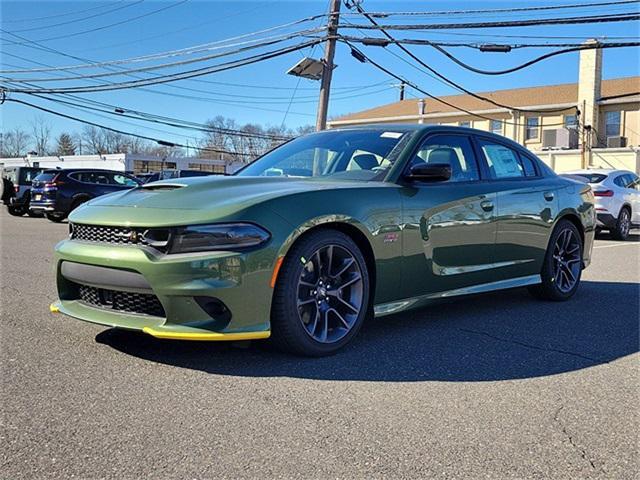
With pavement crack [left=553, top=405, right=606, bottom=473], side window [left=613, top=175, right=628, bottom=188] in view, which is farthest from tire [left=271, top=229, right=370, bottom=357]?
side window [left=613, top=175, right=628, bottom=188]

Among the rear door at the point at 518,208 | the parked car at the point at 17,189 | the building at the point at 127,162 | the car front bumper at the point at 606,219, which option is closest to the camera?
the rear door at the point at 518,208

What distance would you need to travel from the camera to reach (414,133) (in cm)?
466

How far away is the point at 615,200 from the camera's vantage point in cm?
1331

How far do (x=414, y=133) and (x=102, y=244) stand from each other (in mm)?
2462

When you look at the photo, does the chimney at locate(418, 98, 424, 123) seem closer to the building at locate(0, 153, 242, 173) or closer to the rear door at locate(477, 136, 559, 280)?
the building at locate(0, 153, 242, 173)

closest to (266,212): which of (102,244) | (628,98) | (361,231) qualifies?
(361,231)

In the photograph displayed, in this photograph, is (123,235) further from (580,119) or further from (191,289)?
(580,119)

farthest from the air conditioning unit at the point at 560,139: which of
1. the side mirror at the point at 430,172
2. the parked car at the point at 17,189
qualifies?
the side mirror at the point at 430,172

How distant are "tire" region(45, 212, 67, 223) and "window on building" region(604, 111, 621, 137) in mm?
27567

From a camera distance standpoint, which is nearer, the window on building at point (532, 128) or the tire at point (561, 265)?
the tire at point (561, 265)

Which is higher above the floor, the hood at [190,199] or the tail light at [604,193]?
the tail light at [604,193]

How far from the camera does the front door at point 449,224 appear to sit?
4293mm

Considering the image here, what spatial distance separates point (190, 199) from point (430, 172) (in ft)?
5.55

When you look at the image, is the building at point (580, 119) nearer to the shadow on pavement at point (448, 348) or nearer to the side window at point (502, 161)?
the side window at point (502, 161)
